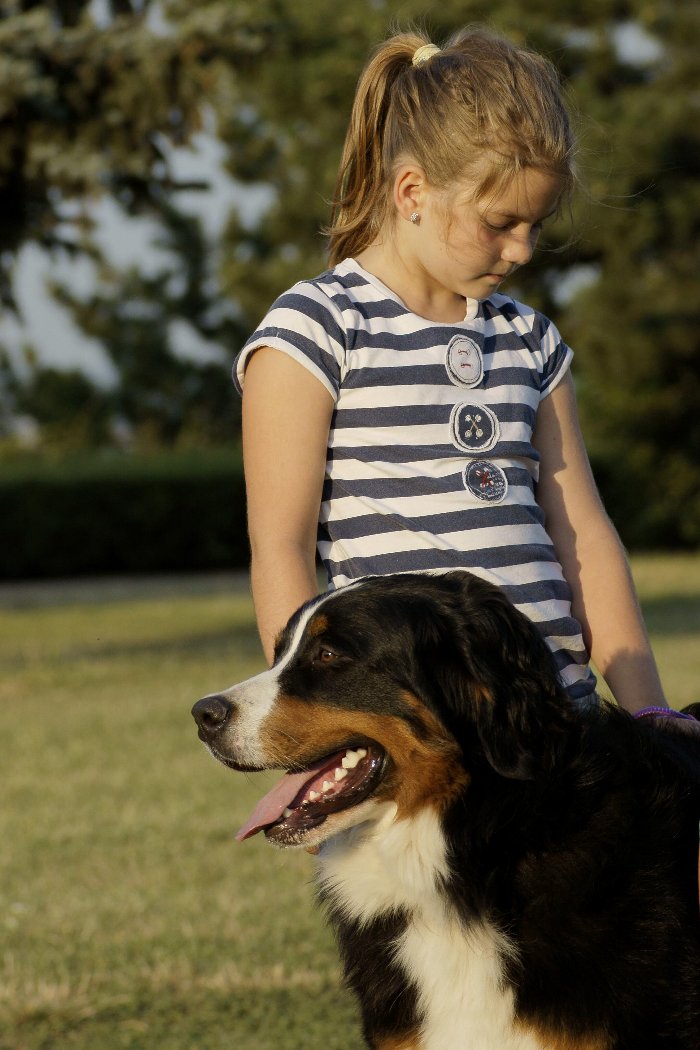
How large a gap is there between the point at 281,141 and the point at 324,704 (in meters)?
27.5

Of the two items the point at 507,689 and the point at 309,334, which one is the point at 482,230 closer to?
the point at 309,334

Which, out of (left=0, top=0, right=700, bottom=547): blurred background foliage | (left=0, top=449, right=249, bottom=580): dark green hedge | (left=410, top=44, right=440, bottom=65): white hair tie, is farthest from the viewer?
(left=0, top=449, right=249, bottom=580): dark green hedge

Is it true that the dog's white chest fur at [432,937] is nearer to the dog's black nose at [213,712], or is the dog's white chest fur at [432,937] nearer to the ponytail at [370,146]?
the dog's black nose at [213,712]

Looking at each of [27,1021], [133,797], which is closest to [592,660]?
[27,1021]

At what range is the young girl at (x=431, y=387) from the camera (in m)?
2.81

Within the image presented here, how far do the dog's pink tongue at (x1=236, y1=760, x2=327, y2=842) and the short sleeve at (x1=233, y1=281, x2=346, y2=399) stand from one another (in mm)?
783

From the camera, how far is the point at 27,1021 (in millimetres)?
4352

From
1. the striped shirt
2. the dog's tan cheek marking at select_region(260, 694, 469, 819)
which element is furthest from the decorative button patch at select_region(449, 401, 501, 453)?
the dog's tan cheek marking at select_region(260, 694, 469, 819)

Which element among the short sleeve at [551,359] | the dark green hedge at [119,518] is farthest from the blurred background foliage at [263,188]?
the dark green hedge at [119,518]

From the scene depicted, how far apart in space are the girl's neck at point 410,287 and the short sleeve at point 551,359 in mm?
223

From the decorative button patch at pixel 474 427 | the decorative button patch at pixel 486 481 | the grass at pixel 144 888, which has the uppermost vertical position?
the decorative button patch at pixel 474 427

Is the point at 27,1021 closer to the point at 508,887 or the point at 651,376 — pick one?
the point at 508,887

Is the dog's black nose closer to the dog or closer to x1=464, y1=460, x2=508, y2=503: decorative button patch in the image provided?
the dog

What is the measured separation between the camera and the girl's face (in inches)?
112
